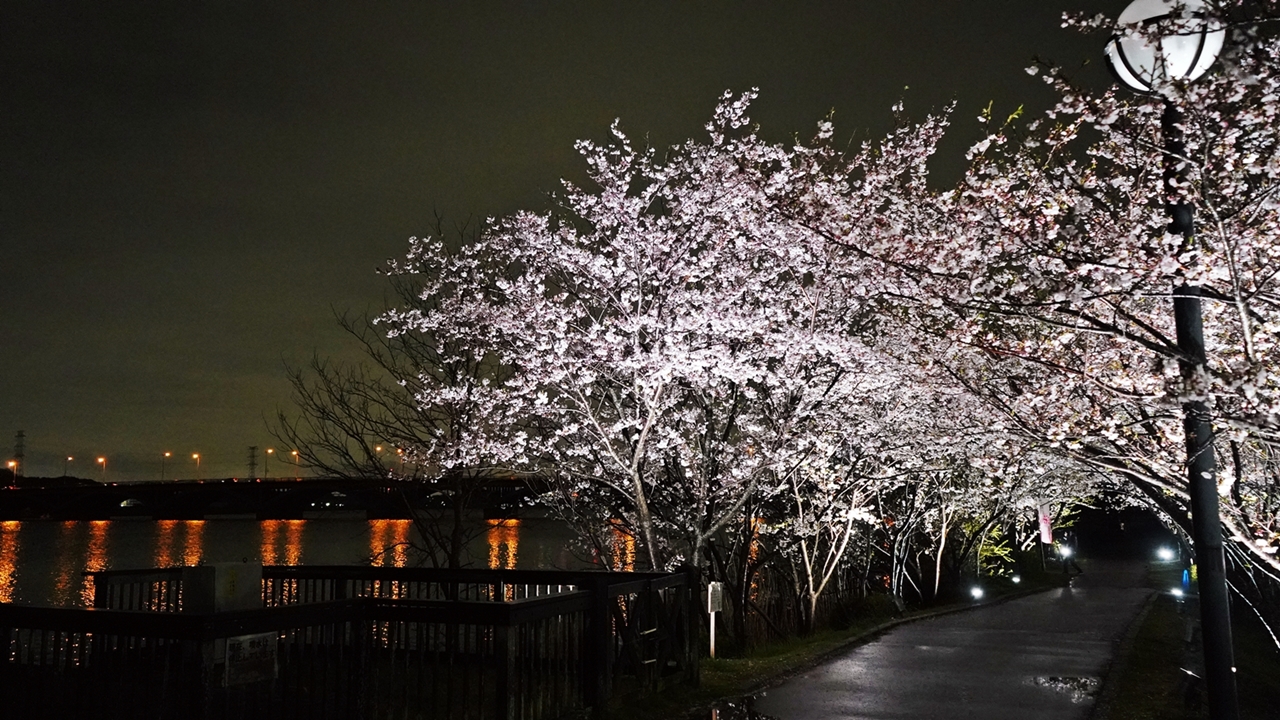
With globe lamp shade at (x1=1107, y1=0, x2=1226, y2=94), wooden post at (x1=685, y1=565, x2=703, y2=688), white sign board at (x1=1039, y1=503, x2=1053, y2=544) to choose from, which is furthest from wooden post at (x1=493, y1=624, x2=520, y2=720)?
white sign board at (x1=1039, y1=503, x2=1053, y2=544)

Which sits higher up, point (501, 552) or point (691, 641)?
point (691, 641)

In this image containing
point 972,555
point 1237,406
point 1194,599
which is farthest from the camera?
point 972,555

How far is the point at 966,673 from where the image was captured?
13469 mm

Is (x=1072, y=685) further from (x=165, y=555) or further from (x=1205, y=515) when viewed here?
(x=165, y=555)

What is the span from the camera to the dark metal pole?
5773 millimetres

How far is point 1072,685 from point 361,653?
31.0 ft

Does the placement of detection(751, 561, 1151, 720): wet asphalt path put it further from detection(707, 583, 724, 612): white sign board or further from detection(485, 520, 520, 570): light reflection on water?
detection(485, 520, 520, 570): light reflection on water

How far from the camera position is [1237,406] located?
742 cm

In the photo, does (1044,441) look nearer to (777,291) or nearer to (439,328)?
(777,291)

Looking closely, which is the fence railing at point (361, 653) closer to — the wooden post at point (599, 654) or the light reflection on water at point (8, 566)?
the wooden post at point (599, 654)

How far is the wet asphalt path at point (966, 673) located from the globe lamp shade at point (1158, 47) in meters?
7.27

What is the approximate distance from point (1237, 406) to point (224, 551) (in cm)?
9235

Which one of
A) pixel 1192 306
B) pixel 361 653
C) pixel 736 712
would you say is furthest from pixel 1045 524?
pixel 361 653

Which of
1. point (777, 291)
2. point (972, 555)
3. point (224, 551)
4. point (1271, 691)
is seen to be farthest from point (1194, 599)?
point (224, 551)
